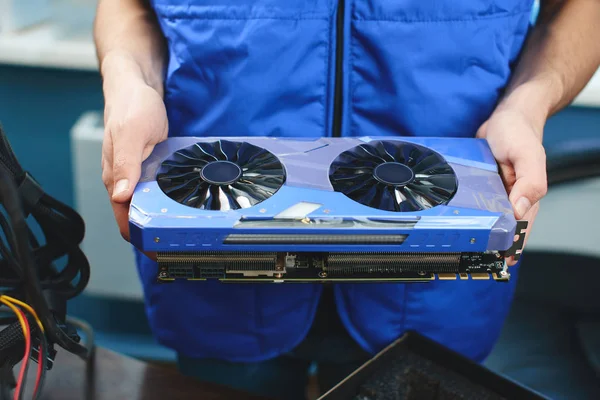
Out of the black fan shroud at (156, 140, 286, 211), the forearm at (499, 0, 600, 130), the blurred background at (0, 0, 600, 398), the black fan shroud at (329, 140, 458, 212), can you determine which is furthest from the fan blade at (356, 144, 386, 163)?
the blurred background at (0, 0, 600, 398)

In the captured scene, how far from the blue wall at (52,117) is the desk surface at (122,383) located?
795 mm

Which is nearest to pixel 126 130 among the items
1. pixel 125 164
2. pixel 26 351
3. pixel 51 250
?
pixel 125 164

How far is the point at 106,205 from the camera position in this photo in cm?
138

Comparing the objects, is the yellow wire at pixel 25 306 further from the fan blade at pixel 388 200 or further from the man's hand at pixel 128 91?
the fan blade at pixel 388 200

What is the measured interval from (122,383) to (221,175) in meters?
0.32

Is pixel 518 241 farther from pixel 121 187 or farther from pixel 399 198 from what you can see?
pixel 121 187

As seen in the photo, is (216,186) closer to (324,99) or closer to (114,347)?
(324,99)

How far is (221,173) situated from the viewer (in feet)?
2.08

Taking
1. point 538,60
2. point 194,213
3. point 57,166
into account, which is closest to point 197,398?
point 194,213

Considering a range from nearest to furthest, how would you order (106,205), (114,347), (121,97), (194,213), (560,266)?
(194,213)
(121,97)
(560,266)
(106,205)
(114,347)

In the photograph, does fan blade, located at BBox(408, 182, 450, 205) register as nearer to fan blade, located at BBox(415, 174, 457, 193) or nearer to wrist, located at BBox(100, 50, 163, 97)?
fan blade, located at BBox(415, 174, 457, 193)

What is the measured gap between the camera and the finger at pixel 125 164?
2.00 feet

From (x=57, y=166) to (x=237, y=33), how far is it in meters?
0.95

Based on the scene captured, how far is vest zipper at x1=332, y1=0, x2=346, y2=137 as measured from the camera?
0.73 metres
